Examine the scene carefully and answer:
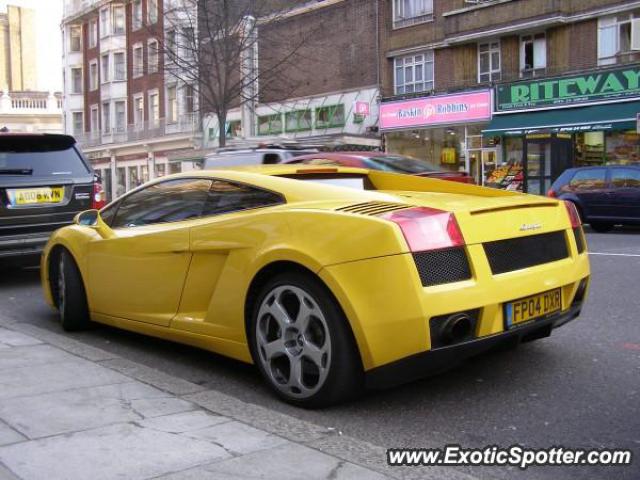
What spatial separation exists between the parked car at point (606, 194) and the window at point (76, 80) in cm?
4792

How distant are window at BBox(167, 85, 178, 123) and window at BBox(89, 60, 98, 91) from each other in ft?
37.8

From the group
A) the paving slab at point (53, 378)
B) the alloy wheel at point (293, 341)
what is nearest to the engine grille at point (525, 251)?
the alloy wheel at point (293, 341)

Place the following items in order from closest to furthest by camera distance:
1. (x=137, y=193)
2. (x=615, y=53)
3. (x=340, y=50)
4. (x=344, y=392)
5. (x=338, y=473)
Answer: (x=338, y=473), (x=344, y=392), (x=137, y=193), (x=615, y=53), (x=340, y=50)

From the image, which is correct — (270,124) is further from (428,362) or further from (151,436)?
(151,436)

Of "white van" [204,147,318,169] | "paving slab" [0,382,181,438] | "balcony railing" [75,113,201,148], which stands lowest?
"paving slab" [0,382,181,438]

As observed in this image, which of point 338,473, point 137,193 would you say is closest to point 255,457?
point 338,473

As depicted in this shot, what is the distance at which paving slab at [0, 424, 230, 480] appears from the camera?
2813 millimetres

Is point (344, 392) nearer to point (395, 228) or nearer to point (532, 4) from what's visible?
point (395, 228)

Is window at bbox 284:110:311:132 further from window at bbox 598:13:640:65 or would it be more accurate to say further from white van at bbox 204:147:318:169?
white van at bbox 204:147:318:169

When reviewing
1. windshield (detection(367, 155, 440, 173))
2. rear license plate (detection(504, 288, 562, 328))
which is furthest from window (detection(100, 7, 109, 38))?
rear license plate (detection(504, 288, 562, 328))

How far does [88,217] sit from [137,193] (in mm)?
743

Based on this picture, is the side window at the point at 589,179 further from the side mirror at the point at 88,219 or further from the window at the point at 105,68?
the window at the point at 105,68

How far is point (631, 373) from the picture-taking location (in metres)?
4.34

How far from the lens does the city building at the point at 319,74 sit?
104ft
